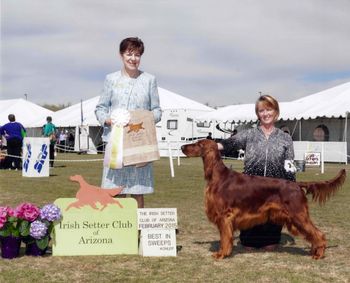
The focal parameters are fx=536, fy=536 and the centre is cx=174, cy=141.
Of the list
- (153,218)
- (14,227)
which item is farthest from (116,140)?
(14,227)

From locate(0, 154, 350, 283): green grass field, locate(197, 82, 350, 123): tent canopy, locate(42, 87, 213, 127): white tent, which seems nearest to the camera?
locate(0, 154, 350, 283): green grass field

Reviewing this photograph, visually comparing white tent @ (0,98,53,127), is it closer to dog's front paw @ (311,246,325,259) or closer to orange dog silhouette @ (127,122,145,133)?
orange dog silhouette @ (127,122,145,133)

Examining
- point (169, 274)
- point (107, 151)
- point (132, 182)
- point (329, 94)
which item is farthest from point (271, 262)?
point (329, 94)

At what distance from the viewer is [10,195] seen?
8.48 meters

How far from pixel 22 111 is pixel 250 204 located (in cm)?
3172

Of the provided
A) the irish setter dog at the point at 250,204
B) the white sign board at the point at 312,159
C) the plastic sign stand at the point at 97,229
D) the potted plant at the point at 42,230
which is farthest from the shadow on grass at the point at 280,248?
the white sign board at the point at 312,159

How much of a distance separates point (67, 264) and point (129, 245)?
58 centimetres

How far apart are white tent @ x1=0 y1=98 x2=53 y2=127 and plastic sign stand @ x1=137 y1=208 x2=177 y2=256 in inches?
1144

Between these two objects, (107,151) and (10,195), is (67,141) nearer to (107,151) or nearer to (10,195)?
(10,195)

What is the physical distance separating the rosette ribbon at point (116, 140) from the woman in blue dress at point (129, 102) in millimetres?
104

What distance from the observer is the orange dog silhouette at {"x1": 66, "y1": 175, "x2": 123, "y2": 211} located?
4.36m

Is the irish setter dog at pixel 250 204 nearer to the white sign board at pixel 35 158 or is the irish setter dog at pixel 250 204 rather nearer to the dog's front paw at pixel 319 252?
the dog's front paw at pixel 319 252

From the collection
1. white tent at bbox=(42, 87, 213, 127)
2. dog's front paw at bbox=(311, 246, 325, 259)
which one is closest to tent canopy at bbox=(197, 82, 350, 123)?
white tent at bbox=(42, 87, 213, 127)

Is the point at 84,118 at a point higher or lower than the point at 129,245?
higher
